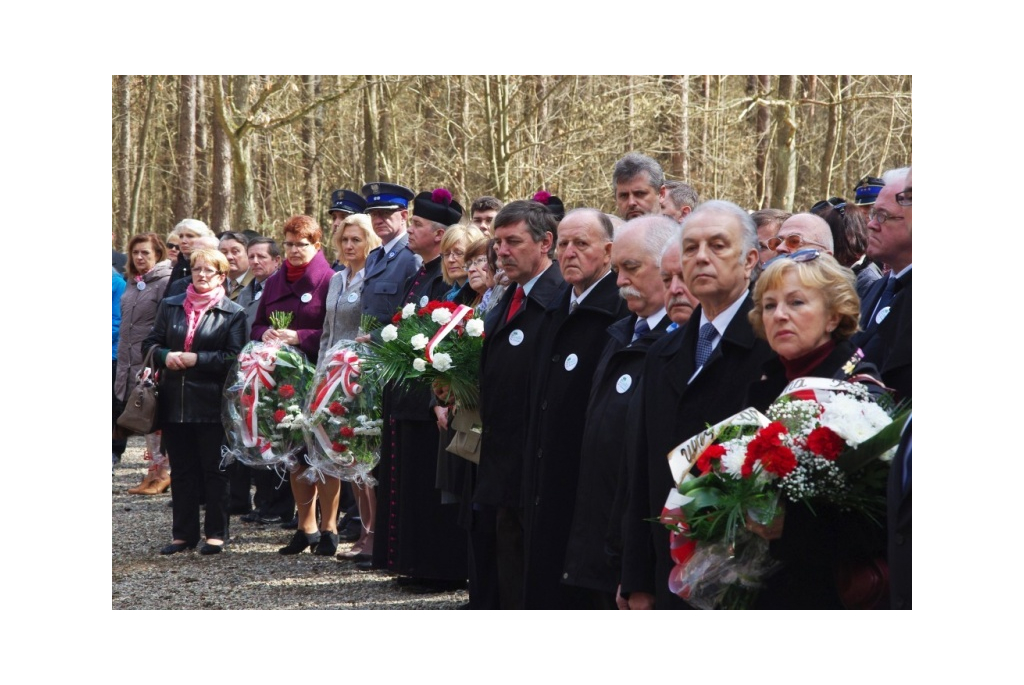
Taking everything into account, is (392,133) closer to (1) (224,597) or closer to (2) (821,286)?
(1) (224,597)

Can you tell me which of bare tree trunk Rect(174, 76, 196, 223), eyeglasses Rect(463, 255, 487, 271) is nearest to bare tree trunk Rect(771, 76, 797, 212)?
bare tree trunk Rect(174, 76, 196, 223)

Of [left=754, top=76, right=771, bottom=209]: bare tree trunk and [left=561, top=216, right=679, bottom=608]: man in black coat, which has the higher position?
[left=754, top=76, right=771, bottom=209]: bare tree trunk

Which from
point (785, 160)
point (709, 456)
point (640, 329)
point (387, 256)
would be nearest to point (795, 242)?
point (640, 329)

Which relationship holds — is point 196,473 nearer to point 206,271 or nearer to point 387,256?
point 206,271

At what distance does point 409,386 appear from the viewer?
7652 mm

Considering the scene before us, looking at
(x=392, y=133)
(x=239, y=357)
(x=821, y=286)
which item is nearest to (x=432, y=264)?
(x=239, y=357)

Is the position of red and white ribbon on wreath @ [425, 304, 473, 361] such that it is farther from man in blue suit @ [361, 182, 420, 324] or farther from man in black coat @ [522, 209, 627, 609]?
man in blue suit @ [361, 182, 420, 324]

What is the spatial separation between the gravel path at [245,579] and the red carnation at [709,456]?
3.81m

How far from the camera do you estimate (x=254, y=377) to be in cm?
897

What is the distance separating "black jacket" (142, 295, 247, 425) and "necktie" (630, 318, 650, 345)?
4902 millimetres

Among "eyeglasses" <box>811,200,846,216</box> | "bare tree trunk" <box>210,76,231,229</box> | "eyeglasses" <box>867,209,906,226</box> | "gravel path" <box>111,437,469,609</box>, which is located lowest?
"gravel path" <box>111,437,469,609</box>

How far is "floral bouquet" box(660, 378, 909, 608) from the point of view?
12.1 ft

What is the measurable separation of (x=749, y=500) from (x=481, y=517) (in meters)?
3.14

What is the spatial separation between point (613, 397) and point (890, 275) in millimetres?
1379
